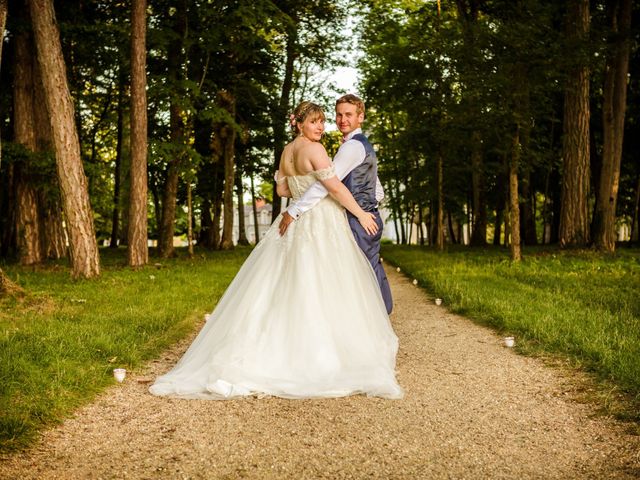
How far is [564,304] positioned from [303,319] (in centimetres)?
486

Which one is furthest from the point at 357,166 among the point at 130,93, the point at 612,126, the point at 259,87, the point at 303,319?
the point at 259,87

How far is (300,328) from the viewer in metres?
4.82

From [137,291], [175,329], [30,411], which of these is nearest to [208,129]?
[137,291]

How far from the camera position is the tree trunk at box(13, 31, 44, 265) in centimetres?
1496

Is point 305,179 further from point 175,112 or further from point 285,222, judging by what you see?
point 175,112

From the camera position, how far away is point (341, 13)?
25.5 meters

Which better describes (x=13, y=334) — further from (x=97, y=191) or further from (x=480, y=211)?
(x=480, y=211)

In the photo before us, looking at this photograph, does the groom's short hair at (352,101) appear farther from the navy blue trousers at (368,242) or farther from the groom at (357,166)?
the navy blue trousers at (368,242)

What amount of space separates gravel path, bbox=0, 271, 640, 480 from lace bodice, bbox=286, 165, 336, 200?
1.87m

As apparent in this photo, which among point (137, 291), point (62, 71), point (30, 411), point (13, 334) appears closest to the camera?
point (30, 411)

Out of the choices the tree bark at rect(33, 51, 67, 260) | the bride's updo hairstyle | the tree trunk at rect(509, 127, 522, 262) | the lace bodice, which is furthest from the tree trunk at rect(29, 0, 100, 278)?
the tree trunk at rect(509, 127, 522, 262)

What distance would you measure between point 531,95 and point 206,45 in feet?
28.9

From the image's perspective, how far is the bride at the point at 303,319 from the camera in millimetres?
4566

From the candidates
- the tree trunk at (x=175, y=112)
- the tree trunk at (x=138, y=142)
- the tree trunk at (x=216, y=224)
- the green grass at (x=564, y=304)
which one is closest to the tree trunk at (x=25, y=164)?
the tree trunk at (x=138, y=142)
